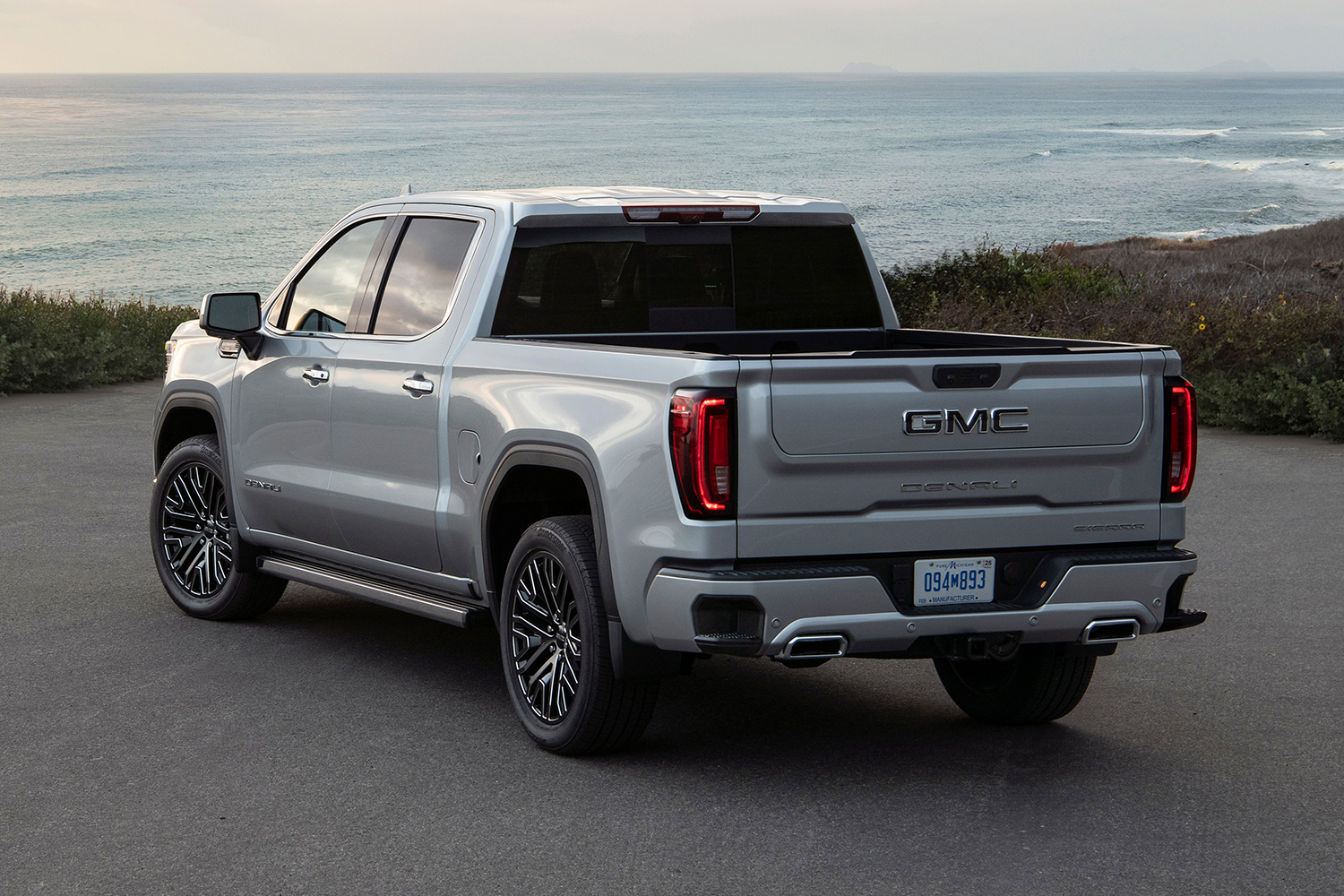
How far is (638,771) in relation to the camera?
5.38 m

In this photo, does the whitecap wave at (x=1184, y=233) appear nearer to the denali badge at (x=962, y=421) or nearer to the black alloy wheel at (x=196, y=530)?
the black alloy wheel at (x=196, y=530)

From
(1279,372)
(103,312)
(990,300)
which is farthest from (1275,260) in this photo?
(103,312)

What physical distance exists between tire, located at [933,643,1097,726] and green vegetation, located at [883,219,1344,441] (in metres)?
9.28

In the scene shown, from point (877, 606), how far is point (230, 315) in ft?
11.9

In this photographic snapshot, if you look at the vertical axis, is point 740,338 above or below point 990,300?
above

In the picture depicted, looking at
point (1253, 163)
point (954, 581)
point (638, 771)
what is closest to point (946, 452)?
point (954, 581)

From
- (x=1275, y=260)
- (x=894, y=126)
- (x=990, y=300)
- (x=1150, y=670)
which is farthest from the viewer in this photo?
(x=894, y=126)

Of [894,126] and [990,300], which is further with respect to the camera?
[894,126]

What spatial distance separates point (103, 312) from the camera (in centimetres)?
2181

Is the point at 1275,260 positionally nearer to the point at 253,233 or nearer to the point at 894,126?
the point at 253,233

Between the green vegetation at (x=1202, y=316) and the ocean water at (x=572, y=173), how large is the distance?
3514cm

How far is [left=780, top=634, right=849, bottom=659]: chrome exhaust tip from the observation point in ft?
15.5

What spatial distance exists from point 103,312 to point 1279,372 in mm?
15711

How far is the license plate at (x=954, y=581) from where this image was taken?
16.1ft
